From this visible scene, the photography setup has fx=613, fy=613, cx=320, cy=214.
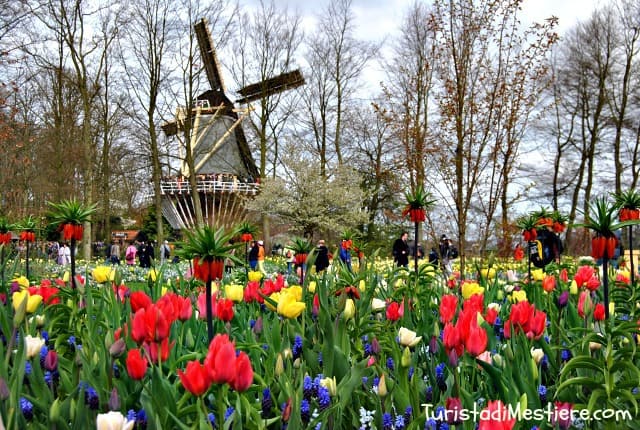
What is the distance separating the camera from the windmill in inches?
1097

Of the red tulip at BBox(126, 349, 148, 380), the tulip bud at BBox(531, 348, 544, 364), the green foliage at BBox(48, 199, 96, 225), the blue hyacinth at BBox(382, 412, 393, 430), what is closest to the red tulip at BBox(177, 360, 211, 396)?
the red tulip at BBox(126, 349, 148, 380)

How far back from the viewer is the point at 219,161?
33719mm

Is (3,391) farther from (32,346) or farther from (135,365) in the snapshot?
(32,346)

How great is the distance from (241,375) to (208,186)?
29.5 metres

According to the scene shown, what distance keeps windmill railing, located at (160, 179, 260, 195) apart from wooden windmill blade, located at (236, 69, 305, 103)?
4.39 meters

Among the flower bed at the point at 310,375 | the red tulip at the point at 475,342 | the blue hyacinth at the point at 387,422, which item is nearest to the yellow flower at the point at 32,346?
the flower bed at the point at 310,375

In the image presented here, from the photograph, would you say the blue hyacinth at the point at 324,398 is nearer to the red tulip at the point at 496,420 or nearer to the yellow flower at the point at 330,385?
the yellow flower at the point at 330,385

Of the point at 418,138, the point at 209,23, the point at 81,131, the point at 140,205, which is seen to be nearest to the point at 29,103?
the point at 81,131

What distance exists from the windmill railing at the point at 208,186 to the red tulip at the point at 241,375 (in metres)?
28.7

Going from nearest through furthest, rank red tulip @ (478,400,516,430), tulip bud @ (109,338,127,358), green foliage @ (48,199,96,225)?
red tulip @ (478,400,516,430) → tulip bud @ (109,338,127,358) → green foliage @ (48,199,96,225)

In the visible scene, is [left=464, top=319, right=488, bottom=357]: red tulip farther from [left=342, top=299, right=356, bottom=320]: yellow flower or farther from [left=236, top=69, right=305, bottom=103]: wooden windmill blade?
[left=236, top=69, right=305, bottom=103]: wooden windmill blade

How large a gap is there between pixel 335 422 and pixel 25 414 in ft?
2.69

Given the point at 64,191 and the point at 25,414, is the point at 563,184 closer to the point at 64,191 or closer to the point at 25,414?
the point at 64,191

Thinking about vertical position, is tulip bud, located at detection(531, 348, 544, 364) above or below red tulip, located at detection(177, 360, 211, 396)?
below
